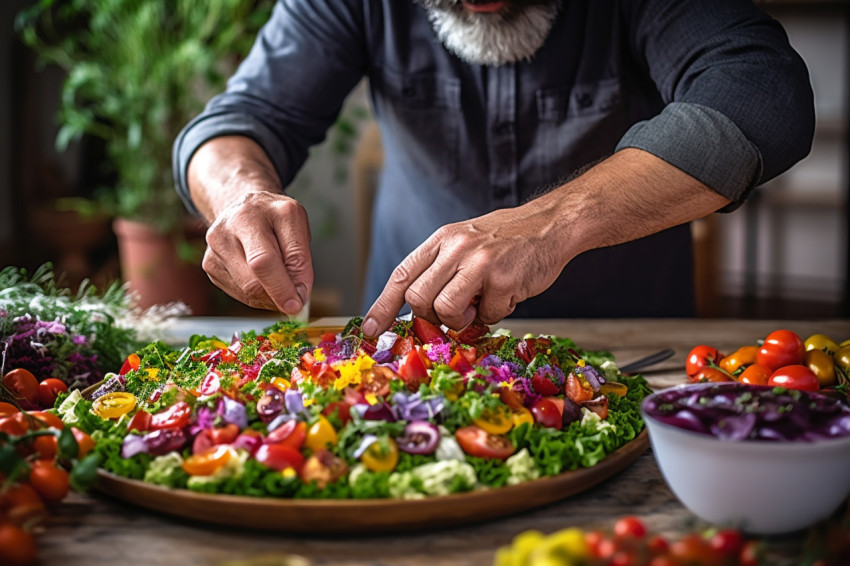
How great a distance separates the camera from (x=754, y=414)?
0.96 meters

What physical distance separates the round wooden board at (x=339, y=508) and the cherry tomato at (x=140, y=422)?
0.09 metres

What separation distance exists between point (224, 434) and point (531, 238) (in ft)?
1.96

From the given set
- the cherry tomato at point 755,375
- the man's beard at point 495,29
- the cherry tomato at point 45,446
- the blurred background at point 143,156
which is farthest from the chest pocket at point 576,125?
the blurred background at point 143,156

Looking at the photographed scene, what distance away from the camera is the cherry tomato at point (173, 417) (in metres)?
1.10

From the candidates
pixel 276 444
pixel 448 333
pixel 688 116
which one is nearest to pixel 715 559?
pixel 276 444

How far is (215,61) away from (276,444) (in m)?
2.82

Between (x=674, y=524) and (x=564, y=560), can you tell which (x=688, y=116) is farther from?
(x=564, y=560)

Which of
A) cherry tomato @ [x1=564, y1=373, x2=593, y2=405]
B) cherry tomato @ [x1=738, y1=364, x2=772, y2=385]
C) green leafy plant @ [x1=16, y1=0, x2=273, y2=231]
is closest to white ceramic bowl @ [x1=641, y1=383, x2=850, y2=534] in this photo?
cherry tomato @ [x1=564, y1=373, x2=593, y2=405]

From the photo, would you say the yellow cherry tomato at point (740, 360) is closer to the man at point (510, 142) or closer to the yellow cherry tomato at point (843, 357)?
the yellow cherry tomato at point (843, 357)

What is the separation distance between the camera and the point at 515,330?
6.57 ft

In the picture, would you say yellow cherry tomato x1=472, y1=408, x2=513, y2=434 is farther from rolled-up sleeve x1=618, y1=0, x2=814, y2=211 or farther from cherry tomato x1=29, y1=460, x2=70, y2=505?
rolled-up sleeve x1=618, y1=0, x2=814, y2=211

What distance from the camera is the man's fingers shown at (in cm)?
134

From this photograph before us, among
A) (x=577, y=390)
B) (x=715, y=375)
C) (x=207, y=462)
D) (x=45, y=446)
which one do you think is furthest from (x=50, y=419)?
(x=715, y=375)

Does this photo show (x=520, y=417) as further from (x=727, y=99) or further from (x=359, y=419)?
(x=727, y=99)
